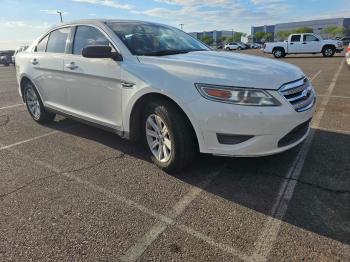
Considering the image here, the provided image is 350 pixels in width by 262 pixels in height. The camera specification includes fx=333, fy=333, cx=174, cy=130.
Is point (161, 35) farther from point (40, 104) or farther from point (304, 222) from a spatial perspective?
point (304, 222)

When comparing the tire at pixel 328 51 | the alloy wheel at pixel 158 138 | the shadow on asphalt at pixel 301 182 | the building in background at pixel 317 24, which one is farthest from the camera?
the building in background at pixel 317 24

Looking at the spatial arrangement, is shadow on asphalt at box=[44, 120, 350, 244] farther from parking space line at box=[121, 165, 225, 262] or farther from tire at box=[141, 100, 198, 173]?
tire at box=[141, 100, 198, 173]

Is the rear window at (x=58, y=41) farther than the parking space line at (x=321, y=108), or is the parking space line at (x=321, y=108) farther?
the parking space line at (x=321, y=108)

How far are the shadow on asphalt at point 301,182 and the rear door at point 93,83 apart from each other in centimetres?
60

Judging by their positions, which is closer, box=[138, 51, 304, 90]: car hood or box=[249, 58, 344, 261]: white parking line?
box=[249, 58, 344, 261]: white parking line

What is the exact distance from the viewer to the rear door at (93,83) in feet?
13.2

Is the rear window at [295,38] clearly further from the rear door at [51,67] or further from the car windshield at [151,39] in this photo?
the rear door at [51,67]

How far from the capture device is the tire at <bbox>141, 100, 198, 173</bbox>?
11.3 feet

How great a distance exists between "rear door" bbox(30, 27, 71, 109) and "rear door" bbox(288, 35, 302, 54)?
23.9 meters

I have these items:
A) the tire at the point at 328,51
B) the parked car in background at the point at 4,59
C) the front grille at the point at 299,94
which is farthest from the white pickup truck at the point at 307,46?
the front grille at the point at 299,94

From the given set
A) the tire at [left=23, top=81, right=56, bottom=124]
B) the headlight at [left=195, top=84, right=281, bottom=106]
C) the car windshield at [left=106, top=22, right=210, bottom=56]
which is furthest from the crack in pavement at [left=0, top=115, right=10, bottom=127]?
the headlight at [left=195, top=84, right=281, bottom=106]

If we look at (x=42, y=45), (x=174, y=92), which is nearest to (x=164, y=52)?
(x=174, y=92)

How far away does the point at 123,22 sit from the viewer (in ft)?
14.9

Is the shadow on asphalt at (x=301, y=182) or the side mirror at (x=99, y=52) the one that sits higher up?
the side mirror at (x=99, y=52)
